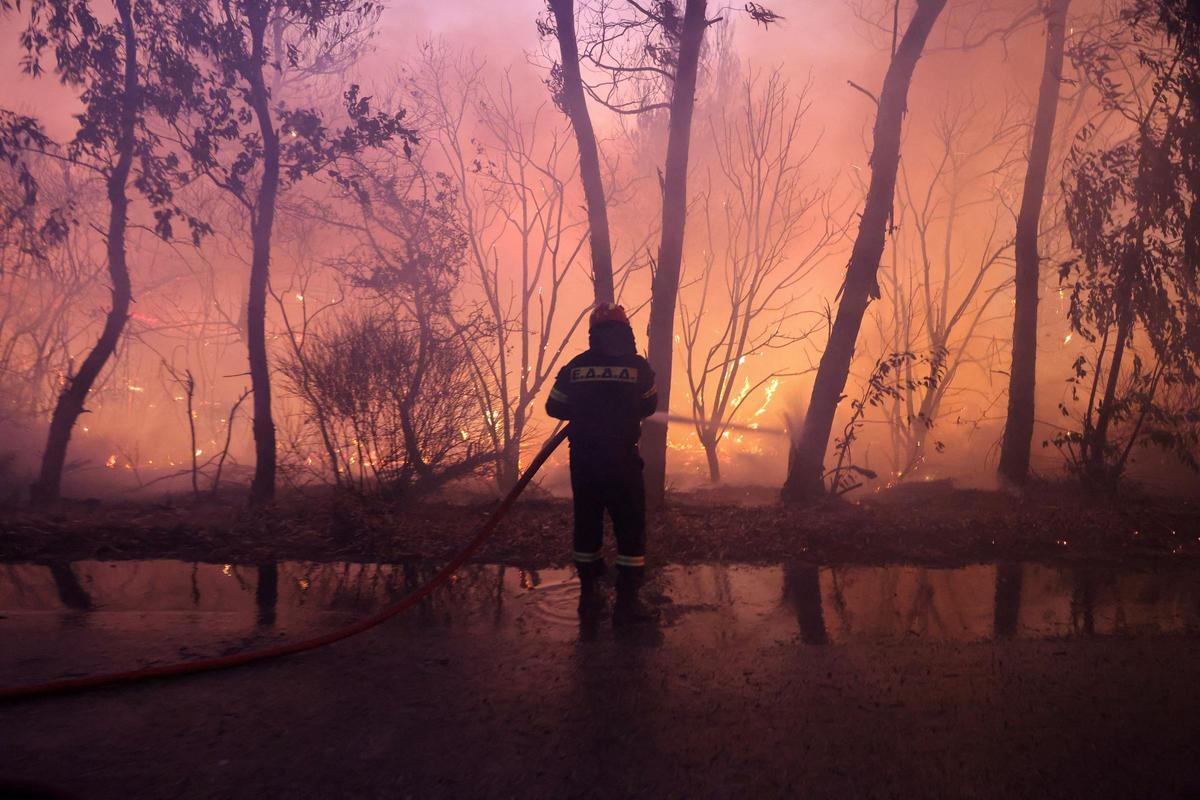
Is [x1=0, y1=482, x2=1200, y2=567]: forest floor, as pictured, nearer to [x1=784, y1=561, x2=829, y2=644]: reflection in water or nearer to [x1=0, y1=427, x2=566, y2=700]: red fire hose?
[x1=784, y1=561, x2=829, y2=644]: reflection in water

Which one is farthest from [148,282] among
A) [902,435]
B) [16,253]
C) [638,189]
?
[902,435]

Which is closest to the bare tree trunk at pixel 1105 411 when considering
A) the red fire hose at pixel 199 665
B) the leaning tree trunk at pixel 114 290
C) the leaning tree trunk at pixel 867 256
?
the leaning tree trunk at pixel 867 256

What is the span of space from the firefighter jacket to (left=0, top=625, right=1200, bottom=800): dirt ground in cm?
139

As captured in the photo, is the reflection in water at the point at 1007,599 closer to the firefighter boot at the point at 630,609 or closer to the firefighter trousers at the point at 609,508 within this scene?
the firefighter boot at the point at 630,609

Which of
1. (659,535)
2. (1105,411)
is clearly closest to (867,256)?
(1105,411)

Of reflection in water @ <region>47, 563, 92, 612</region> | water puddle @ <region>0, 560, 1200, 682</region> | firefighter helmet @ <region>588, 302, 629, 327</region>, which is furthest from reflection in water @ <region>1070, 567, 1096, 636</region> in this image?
reflection in water @ <region>47, 563, 92, 612</region>

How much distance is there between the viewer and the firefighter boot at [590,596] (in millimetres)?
4188

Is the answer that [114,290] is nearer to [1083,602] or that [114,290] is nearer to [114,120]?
[114,120]

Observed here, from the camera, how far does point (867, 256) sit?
7.83 meters

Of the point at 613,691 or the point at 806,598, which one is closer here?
the point at 613,691

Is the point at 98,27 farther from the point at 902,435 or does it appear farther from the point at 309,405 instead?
the point at 902,435

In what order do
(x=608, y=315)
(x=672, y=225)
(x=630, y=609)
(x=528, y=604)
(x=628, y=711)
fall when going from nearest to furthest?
1. (x=628, y=711)
2. (x=630, y=609)
3. (x=528, y=604)
4. (x=608, y=315)
5. (x=672, y=225)

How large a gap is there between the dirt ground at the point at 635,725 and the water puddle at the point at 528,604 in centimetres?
33

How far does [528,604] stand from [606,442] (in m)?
1.09
